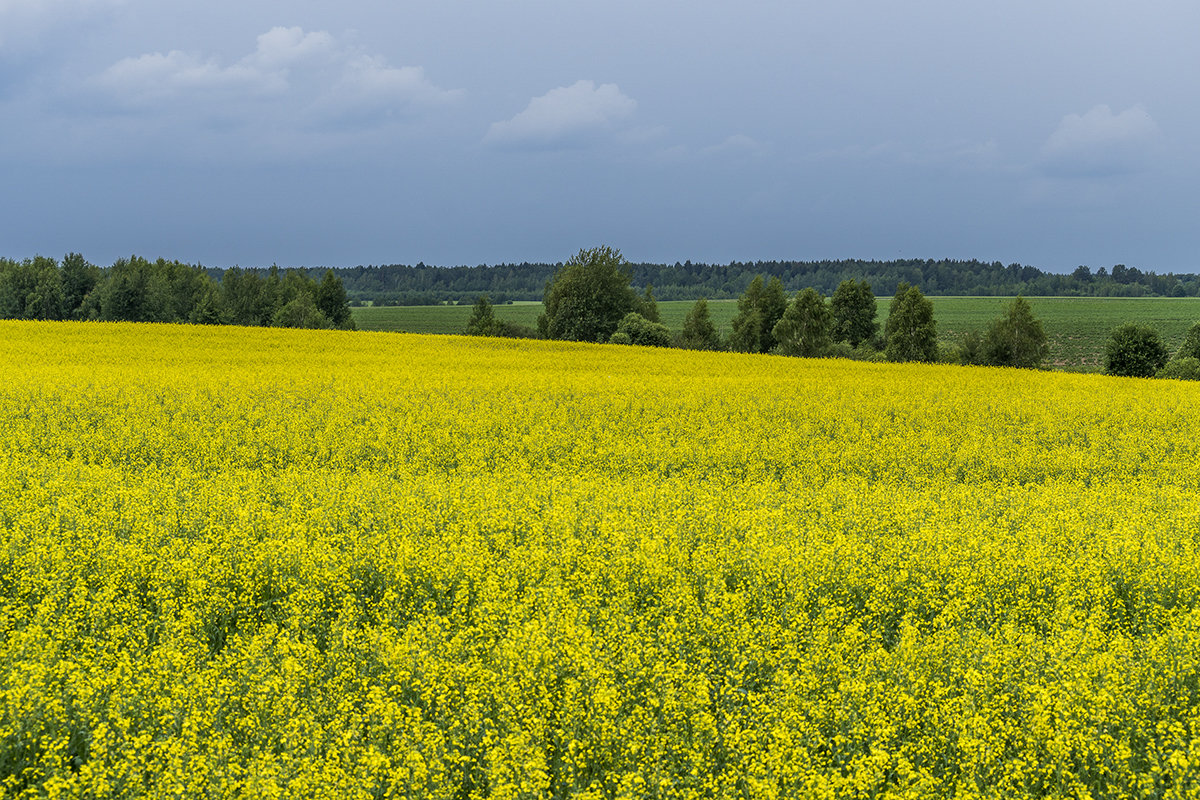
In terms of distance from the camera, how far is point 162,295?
8088 centimetres

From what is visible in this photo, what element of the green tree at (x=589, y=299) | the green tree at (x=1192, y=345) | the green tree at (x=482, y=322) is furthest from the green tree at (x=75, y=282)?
the green tree at (x=1192, y=345)

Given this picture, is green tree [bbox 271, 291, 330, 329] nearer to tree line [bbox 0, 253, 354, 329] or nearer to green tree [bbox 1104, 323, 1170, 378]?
tree line [bbox 0, 253, 354, 329]

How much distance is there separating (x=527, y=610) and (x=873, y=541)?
13.5 feet

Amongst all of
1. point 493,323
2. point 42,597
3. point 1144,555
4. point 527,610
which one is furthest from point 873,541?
point 493,323

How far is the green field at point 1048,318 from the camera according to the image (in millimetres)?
95312

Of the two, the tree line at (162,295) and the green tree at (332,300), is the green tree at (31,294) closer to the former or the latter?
the tree line at (162,295)

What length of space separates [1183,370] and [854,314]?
3004cm

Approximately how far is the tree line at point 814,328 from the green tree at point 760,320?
0.10 m

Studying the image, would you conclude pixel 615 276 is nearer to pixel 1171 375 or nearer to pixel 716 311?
pixel 1171 375

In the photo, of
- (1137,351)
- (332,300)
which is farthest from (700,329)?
(332,300)

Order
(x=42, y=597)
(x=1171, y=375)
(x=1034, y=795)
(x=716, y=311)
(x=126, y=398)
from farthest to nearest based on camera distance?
(x=716, y=311) < (x=1171, y=375) < (x=126, y=398) < (x=42, y=597) < (x=1034, y=795)

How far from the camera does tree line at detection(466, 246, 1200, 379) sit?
2302 inches

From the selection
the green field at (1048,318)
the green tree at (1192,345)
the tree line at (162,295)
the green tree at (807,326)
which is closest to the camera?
the green tree at (1192,345)

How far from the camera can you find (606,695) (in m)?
5.16
